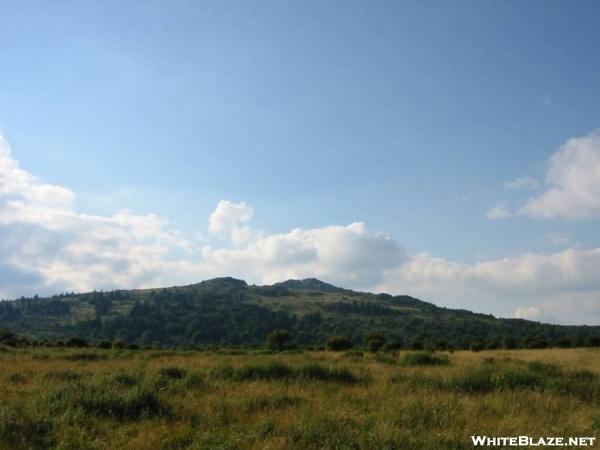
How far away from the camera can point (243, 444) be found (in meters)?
7.50

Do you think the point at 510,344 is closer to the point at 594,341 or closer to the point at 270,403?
the point at 594,341

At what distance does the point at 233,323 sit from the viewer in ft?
406

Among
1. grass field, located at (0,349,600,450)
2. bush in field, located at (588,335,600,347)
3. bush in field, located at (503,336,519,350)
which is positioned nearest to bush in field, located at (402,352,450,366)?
grass field, located at (0,349,600,450)

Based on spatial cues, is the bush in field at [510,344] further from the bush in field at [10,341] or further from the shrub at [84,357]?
the bush in field at [10,341]

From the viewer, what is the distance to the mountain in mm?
102688

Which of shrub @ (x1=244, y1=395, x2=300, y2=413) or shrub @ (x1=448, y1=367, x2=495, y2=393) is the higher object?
shrub @ (x1=448, y1=367, x2=495, y2=393)

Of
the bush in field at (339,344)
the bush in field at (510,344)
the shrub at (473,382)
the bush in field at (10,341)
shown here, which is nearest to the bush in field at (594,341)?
the bush in field at (510,344)

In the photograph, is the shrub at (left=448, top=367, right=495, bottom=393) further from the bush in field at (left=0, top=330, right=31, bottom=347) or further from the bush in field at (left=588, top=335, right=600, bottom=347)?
the bush in field at (left=0, top=330, right=31, bottom=347)

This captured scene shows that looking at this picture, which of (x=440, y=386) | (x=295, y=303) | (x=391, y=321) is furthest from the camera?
(x=295, y=303)

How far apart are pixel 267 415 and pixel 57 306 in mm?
178201

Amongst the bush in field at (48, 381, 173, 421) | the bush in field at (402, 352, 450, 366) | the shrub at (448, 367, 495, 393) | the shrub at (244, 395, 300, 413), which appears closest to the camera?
the bush in field at (48, 381, 173, 421)

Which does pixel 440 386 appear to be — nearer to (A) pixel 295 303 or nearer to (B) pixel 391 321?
(B) pixel 391 321

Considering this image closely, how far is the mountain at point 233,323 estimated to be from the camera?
103 m

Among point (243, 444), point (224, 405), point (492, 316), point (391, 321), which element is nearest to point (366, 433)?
point (243, 444)
